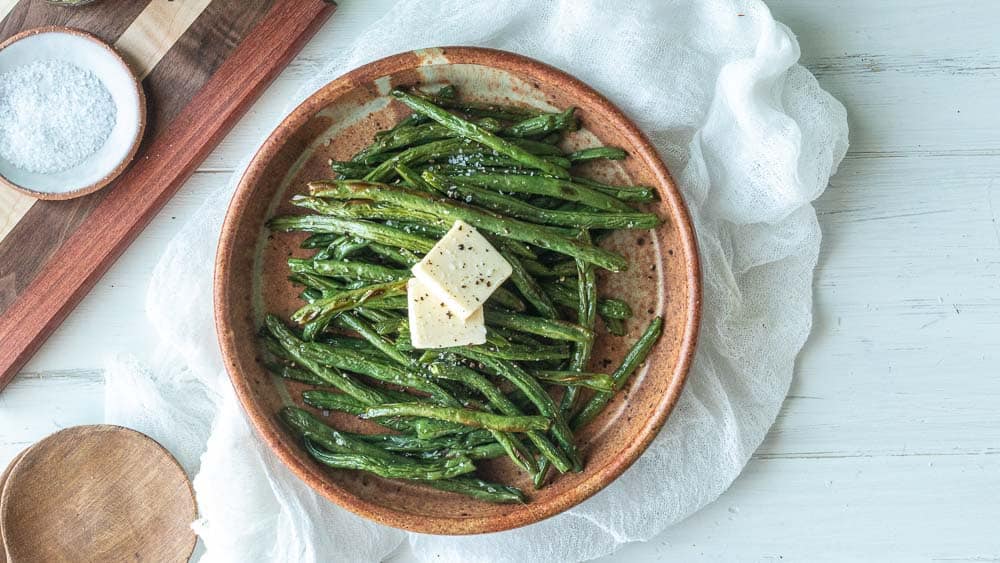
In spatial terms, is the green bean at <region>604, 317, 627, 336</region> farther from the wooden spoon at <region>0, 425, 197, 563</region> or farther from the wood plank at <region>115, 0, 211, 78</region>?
the wood plank at <region>115, 0, 211, 78</region>

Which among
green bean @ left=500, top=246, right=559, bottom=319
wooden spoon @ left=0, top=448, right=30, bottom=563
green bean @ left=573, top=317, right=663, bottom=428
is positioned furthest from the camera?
wooden spoon @ left=0, top=448, right=30, bottom=563

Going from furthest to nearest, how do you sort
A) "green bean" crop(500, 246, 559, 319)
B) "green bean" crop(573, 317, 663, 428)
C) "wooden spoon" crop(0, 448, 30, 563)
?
1. "wooden spoon" crop(0, 448, 30, 563)
2. "green bean" crop(573, 317, 663, 428)
3. "green bean" crop(500, 246, 559, 319)

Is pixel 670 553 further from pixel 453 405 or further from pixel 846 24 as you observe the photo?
pixel 846 24

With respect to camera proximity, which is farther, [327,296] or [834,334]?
[834,334]

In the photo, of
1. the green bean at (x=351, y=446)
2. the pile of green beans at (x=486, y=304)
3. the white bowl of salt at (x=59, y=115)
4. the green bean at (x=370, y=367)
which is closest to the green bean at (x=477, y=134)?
the pile of green beans at (x=486, y=304)

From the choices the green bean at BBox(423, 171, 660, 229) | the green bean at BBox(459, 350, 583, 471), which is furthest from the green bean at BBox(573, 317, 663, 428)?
the green bean at BBox(423, 171, 660, 229)

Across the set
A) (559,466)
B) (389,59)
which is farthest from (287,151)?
(559,466)
